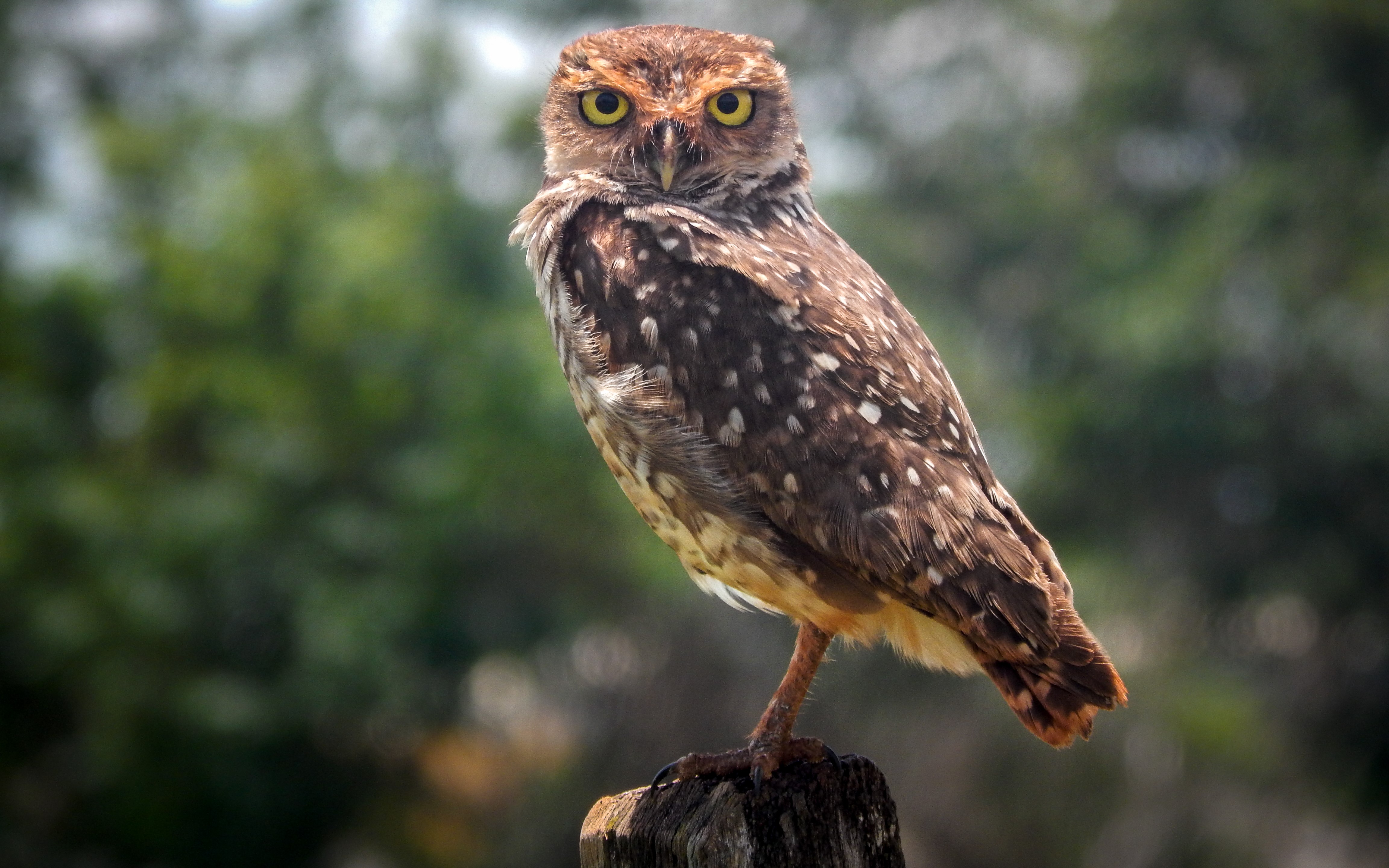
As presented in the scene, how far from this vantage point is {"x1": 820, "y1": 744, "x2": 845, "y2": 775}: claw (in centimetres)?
247

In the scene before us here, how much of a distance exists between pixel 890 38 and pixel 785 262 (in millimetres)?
13658

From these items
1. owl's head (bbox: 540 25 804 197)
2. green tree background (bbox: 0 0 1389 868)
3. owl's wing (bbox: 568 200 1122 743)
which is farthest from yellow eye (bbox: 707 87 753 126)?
green tree background (bbox: 0 0 1389 868)

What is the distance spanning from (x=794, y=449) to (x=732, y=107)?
3.42 ft

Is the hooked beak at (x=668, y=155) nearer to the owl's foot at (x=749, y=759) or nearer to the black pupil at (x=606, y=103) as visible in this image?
the black pupil at (x=606, y=103)

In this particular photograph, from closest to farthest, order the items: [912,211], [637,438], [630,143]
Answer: [637,438] → [630,143] → [912,211]

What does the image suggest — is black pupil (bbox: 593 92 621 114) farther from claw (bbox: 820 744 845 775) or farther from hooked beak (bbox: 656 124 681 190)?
claw (bbox: 820 744 845 775)

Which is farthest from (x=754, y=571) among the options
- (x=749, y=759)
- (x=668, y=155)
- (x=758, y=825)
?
(x=668, y=155)

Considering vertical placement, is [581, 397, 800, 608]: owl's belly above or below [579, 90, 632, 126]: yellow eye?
A: below

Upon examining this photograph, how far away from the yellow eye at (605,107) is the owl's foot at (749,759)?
1.61 meters

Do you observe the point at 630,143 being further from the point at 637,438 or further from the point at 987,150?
the point at 987,150

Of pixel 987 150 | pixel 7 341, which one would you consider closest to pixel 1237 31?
pixel 987 150

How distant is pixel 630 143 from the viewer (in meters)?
3.23

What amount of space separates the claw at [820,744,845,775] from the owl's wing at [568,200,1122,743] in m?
0.36

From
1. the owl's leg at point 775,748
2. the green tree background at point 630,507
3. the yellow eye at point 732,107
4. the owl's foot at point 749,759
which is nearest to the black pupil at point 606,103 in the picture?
the yellow eye at point 732,107
